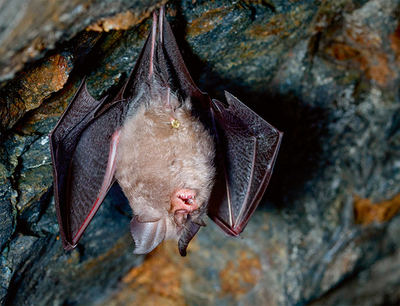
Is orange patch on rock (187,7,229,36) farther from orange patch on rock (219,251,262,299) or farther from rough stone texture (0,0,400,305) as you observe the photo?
orange patch on rock (219,251,262,299)

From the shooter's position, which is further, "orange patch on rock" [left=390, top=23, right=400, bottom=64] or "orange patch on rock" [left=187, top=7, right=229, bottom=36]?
"orange patch on rock" [left=390, top=23, right=400, bottom=64]

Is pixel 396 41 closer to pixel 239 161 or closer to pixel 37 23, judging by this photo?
pixel 239 161

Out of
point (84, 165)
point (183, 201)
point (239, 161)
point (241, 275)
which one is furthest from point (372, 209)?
point (84, 165)

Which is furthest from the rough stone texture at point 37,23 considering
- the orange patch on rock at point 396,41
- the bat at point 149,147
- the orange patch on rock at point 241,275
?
the orange patch on rock at point 241,275

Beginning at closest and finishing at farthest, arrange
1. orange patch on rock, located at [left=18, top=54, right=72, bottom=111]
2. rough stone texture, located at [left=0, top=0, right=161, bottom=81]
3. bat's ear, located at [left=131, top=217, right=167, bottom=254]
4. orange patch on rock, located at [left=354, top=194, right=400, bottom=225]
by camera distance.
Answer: rough stone texture, located at [left=0, top=0, right=161, bottom=81], orange patch on rock, located at [left=18, top=54, right=72, bottom=111], bat's ear, located at [left=131, top=217, right=167, bottom=254], orange patch on rock, located at [left=354, top=194, right=400, bottom=225]

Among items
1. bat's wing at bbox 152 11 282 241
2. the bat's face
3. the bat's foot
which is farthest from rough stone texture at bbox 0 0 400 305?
the bat's foot
